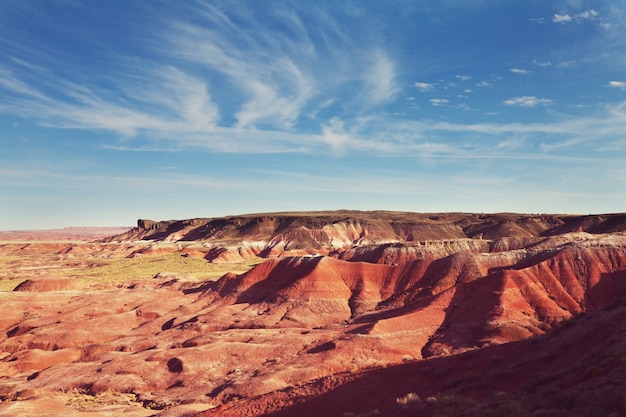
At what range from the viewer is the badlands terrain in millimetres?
18750

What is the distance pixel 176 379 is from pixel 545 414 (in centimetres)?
3133

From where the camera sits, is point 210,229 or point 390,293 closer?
point 390,293

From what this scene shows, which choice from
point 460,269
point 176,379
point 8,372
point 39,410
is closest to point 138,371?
point 176,379

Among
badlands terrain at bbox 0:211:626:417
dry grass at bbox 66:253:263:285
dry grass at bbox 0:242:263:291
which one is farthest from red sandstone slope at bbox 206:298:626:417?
dry grass at bbox 66:253:263:285

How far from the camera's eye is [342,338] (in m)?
40.7

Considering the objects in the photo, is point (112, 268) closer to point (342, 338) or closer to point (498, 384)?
point (342, 338)

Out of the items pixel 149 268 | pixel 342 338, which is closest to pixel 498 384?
pixel 342 338

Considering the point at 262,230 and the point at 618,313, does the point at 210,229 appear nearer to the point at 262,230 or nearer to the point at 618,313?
the point at 262,230

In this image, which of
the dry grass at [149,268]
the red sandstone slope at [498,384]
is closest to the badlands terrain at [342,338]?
the red sandstone slope at [498,384]

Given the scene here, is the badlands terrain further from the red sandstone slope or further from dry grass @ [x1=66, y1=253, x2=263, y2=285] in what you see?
dry grass @ [x1=66, y1=253, x2=263, y2=285]

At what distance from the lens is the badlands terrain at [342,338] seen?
61.5ft

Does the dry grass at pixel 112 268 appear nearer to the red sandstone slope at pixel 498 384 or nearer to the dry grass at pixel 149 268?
the dry grass at pixel 149 268

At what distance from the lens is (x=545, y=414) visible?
11820mm

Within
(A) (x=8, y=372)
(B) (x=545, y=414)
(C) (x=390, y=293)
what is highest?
(B) (x=545, y=414)
